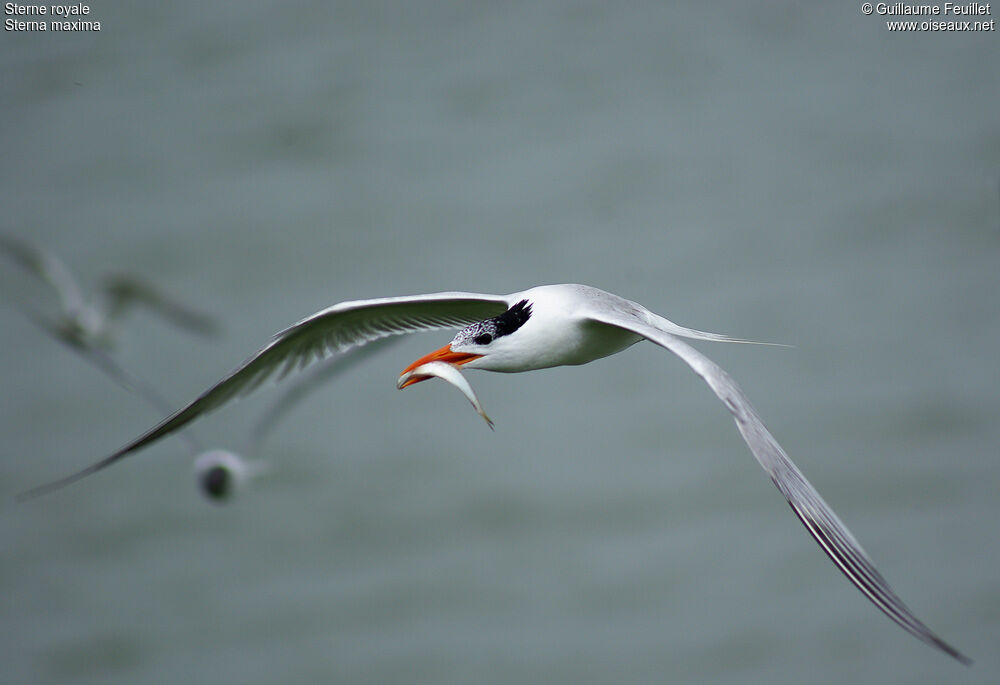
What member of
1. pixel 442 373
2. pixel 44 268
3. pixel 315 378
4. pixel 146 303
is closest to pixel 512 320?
pixel 442 373

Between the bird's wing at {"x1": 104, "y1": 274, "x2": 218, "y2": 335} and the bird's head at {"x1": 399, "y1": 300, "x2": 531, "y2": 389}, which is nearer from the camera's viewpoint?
the bird's head at {"x1": 399, "y1": 300, "x2": 531, "y2": 389}

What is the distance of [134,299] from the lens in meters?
10.8

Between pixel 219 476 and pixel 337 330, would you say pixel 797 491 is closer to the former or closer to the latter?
pixel 337 330

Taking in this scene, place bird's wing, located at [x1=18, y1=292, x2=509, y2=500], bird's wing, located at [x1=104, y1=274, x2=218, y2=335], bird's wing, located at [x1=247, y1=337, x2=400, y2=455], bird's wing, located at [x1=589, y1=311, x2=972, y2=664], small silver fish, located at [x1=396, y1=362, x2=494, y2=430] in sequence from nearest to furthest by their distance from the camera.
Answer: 1. bird's wing, located at [x1=589, y1=311, x2=972, y2=664]
2. small silver fish, located at [x1=396, y1=362, x2=494, y2=430]
3. bird's wing, located at [x1=18, y1=292, x2=509, y2=500]
4. bird's wing, located at [x1=247, y1=337, x2=400, y2=455]
5. bird's wing, located at [x1=104, y1=274, x2=218, y2=335]

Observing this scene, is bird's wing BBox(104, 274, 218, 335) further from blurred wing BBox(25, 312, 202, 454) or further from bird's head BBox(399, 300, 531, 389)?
bird's head BBox(399, 300, 531, 389)

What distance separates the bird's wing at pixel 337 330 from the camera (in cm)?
506

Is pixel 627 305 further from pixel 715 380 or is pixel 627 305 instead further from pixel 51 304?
pixel 51 304

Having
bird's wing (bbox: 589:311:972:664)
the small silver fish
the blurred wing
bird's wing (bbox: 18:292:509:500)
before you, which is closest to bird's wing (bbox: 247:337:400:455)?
bird's wing (bbox: 18:292:509:500)

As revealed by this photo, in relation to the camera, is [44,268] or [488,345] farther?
[44,268]

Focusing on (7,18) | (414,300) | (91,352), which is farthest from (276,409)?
(7,18)

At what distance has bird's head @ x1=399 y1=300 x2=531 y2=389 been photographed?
15.3 feet

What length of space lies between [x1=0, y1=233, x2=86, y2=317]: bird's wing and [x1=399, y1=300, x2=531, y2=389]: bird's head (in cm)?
708

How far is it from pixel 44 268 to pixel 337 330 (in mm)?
6326

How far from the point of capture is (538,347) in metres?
4.60
